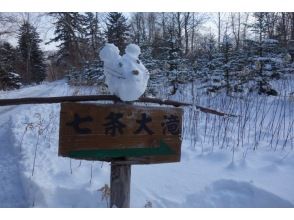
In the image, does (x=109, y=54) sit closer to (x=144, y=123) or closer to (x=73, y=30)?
(x=144, y=123)

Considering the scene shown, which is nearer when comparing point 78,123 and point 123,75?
point 78,123

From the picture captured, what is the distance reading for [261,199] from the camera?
274 centimetres

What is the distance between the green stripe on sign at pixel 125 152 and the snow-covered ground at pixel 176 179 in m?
0.80

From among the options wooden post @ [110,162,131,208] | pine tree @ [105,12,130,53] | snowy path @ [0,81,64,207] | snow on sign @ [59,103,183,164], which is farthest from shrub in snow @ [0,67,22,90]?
snow on sign @ [59,103,183,164]

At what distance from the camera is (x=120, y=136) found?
5.91 ft

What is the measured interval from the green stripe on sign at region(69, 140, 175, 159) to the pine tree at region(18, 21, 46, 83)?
19267 millimetres

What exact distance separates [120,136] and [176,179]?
1.50 meters

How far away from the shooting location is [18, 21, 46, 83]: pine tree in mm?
22734

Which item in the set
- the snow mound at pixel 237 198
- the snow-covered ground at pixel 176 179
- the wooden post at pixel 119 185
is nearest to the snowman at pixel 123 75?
the wooden post at pixel 119 185

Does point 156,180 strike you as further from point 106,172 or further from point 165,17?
point 165,17

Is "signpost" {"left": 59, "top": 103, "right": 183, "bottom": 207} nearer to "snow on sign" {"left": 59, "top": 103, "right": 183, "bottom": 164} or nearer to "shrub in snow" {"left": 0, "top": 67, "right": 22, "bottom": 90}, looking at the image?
A: "snow on sign" {"left": 59, "top": 103, "right": 183, "bottom": 164}

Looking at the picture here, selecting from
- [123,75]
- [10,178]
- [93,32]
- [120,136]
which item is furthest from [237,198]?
[93,32]

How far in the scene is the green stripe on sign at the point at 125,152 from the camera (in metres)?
1.73

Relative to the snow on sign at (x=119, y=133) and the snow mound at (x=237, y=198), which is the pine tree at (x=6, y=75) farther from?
the snow on sign at (x=119, y=133)
